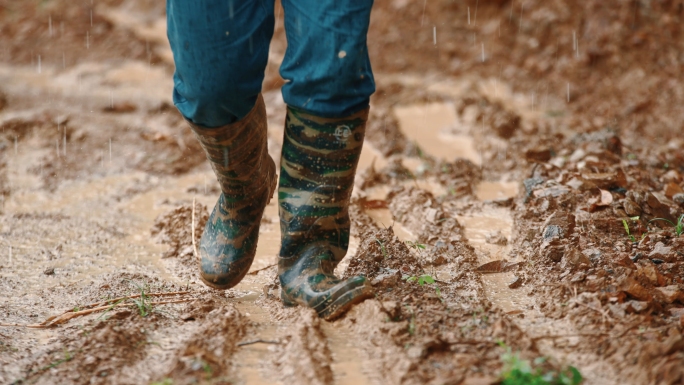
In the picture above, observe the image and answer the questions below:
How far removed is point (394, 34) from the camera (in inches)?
203

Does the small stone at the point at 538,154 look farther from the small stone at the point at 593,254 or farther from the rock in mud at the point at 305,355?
the rock in mud at the point at 305,355

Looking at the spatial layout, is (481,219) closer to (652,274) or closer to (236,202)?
(652,274)

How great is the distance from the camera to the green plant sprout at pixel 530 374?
1408 millimetres

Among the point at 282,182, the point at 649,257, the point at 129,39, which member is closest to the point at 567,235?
the point at 649,257

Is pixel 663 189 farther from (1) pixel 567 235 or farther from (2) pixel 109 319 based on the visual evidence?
(2) pixel 109 319

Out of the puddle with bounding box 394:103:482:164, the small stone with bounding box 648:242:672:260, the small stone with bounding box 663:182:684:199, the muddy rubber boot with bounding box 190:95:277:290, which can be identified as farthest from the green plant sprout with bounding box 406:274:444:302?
the puddle with bounding box 394:103:482:164

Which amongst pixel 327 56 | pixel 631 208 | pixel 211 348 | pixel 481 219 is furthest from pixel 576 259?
pixel 211 348

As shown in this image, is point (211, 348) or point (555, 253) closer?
point (211, 348)

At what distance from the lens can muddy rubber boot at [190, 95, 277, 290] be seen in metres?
1.84

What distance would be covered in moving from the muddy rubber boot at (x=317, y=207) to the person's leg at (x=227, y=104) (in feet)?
0.39

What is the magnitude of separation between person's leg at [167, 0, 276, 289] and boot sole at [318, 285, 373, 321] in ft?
1.08

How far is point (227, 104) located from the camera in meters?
1.70

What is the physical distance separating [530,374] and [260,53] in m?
0.96

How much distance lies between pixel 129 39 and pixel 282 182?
3922mm
